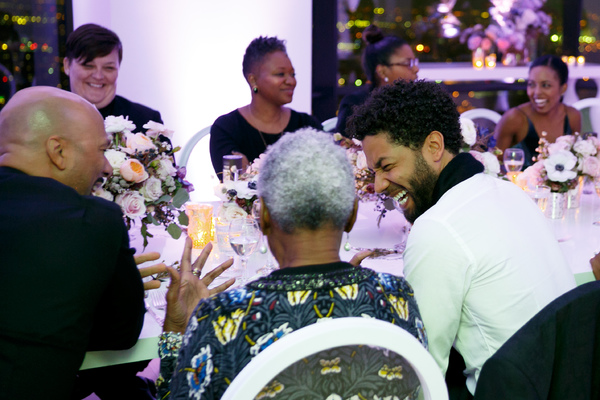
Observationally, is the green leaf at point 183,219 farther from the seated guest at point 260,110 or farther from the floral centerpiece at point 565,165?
the floral centerpiece at point 565,165

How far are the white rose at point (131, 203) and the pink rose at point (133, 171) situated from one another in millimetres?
47

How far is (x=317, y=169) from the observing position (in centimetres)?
119

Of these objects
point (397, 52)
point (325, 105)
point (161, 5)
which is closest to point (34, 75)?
point (161, 5)

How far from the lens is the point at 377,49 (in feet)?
12.4

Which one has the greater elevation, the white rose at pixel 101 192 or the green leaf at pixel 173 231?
the white rose at pixel 101 192

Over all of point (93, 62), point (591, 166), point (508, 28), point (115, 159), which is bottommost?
point (591, 166)

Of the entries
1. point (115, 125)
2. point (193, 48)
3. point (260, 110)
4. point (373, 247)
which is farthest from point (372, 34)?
point (115, 125)

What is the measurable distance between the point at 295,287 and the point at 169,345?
42 centimetres

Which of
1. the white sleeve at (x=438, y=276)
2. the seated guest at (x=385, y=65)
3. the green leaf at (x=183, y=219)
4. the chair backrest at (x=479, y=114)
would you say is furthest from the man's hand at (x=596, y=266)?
the chair backrest at (x=479, y=114)

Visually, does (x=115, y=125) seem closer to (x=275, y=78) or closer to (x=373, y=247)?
(x=373, y=247)

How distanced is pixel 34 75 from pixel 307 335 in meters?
4.14

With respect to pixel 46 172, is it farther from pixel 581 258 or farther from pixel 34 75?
pixel 34 75

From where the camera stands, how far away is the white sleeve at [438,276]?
4.86 ft

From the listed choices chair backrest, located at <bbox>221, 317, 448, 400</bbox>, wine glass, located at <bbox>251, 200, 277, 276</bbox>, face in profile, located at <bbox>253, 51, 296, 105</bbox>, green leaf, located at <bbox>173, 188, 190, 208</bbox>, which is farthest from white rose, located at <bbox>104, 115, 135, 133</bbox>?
face in profile, located at <bbox>253, 51, 296, 105</bbox>
